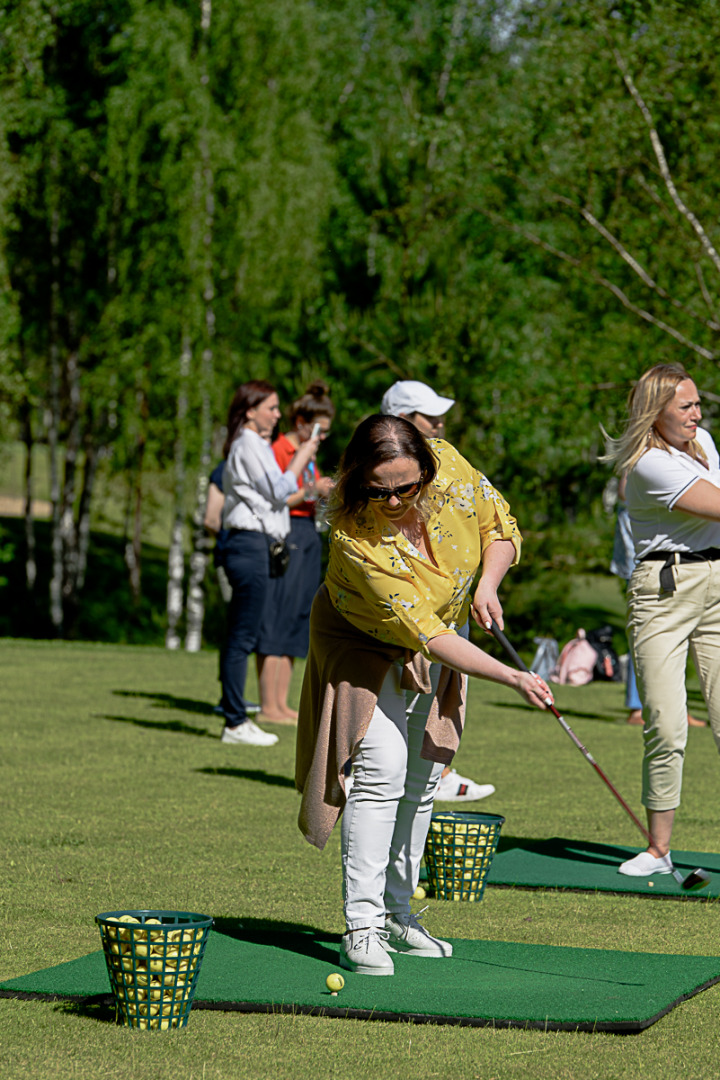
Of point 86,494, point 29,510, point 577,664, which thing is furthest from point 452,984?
point 29,510

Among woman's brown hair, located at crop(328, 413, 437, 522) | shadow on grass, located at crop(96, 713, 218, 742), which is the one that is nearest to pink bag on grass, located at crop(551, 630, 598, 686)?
shadow on grass, located at crop(96, 713, 218, 742)

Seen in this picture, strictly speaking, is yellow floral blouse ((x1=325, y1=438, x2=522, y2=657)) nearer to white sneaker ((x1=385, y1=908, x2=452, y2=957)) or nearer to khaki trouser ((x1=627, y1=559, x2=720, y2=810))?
white sneaker ((x1=385, y1=908, x2=452, y2=957))

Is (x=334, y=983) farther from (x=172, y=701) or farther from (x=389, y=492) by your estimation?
(x=172, y=701)

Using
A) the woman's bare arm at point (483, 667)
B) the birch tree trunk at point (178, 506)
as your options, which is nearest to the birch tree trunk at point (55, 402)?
the birch tree trunk at point (178, 506)

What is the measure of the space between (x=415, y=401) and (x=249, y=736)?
349 centimetres

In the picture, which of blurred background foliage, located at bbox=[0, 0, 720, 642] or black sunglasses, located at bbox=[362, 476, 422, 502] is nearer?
black sunglasses, located at bbox=[362, 476, 422, 502]

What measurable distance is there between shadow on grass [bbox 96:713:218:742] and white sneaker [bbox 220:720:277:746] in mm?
251

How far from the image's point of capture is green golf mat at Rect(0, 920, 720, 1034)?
3514mm

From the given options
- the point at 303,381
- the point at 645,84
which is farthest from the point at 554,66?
the point at 303,381

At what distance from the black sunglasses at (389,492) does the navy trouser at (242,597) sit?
4.76 meters

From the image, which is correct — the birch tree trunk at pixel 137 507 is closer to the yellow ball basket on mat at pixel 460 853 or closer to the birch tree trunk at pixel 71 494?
the birch tree trunk at pixel 71 494

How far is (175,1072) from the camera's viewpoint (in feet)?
10.0

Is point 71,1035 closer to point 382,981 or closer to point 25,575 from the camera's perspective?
point 382,981

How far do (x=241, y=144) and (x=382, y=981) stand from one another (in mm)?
22963
